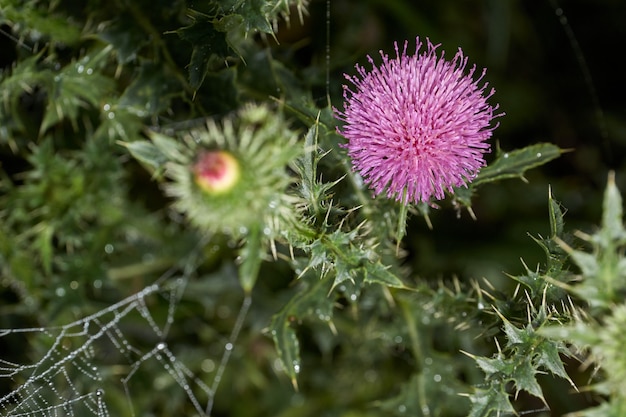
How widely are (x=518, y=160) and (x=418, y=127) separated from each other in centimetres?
69

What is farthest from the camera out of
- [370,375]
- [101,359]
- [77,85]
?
[370,375]

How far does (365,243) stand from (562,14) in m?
2.80

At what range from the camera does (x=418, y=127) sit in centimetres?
210

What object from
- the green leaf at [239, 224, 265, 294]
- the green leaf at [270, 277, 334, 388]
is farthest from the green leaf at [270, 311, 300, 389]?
the green leaf at [239, 224, 265, 294]

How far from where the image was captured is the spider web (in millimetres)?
2998

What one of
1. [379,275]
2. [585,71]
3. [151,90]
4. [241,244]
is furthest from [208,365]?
[585,71]

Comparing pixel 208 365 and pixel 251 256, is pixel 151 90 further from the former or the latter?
pixel 208 365

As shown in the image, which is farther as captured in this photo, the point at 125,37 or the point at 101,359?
the point at 101,359

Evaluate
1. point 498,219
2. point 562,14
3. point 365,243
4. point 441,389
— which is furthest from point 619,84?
point 365,243

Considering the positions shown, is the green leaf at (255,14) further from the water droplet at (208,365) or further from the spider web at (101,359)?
the water droplet at (208,365)

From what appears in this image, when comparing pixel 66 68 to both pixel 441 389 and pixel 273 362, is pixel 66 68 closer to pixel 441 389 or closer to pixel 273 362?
pixel 273 362

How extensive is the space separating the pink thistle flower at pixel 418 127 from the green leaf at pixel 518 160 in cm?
41

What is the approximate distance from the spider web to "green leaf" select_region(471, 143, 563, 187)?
1.57 metres

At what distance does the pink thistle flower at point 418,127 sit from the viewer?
2.10 metres
